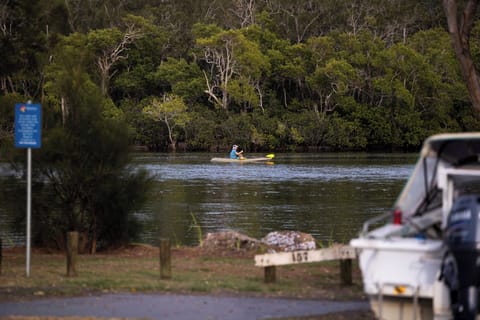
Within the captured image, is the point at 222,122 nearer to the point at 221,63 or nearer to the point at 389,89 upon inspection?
the point at 221,63

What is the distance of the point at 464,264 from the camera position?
32.4ft

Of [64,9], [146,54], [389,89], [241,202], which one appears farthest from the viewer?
[146,54]

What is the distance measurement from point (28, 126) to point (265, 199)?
2542 centimetres

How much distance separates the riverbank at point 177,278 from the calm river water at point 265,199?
4.49 m

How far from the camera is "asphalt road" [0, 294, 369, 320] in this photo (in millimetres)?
12203

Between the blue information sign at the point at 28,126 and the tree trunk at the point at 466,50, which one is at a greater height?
the tree trunk at the point at 466,50

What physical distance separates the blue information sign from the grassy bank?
82.9 inches

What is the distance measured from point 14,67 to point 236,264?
20.6ft

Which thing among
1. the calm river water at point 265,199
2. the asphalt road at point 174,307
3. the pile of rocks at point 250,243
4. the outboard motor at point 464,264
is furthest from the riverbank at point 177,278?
the calm river water at point 265,199

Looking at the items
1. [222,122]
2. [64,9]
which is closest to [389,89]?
[222,122]

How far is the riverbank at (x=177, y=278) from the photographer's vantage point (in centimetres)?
1395

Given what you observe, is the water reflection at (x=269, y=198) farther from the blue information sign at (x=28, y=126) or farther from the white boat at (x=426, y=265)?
the white boat at (x=426, y=265)

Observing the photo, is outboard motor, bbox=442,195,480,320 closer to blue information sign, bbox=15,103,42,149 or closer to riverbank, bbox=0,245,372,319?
riverbank, bbox=0,245,372,319

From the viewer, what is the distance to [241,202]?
38844 millimetres
